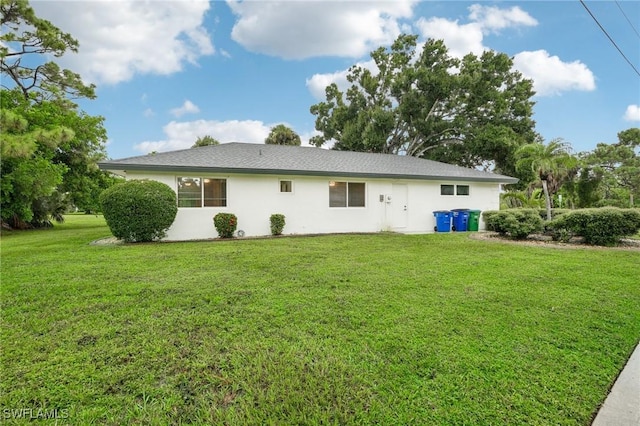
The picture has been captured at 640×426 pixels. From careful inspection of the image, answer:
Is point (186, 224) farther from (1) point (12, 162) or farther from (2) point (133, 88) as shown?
(2) point (133, 88)

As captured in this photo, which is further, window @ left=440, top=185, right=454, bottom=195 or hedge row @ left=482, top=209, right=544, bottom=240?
window @ left=440, top=185, right=454, bottom=195

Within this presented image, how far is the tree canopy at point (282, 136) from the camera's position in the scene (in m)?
24.5

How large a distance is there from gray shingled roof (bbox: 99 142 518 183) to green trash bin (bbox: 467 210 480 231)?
1.49m

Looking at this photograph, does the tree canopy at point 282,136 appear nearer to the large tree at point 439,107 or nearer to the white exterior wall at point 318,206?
the large tree at point 439,107

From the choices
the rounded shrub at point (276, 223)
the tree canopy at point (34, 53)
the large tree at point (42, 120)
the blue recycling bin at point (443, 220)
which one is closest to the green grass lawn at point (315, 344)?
the rounded shrub at point (276, 223)

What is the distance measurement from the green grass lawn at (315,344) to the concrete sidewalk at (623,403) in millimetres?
54

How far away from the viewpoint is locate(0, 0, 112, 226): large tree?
12266 mm

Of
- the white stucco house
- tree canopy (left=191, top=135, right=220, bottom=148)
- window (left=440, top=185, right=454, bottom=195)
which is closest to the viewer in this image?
the white stucco house

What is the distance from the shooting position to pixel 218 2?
11008 millimetres

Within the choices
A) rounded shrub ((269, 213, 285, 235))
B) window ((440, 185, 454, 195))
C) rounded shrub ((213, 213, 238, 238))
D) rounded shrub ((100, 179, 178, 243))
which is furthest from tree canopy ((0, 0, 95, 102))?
window ((440, 185, 454, 195))

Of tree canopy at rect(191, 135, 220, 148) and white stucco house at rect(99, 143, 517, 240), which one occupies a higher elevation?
tree canopy at rect(191, 135, 220, 148)

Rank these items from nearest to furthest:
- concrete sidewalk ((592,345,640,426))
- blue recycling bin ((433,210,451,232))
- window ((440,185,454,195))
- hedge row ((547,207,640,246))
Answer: concrete sidewalk ((592,345,640,426)) < hedge row ((547,207,640,246)) < blue recycling bin ((433,210,451,232)) < window ((440,185,454,195))

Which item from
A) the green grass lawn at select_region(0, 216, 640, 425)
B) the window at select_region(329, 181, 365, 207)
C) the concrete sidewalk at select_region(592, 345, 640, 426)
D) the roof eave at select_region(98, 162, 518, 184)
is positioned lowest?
the concrete sidewalk at select_region(592, 345, 640, 426)

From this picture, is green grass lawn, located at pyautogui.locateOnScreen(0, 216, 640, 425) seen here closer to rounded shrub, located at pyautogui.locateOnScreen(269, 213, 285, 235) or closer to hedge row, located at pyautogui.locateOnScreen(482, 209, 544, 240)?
hedge row, located at pyautogui.locateOnScreen(482, 209, 544, 240)
